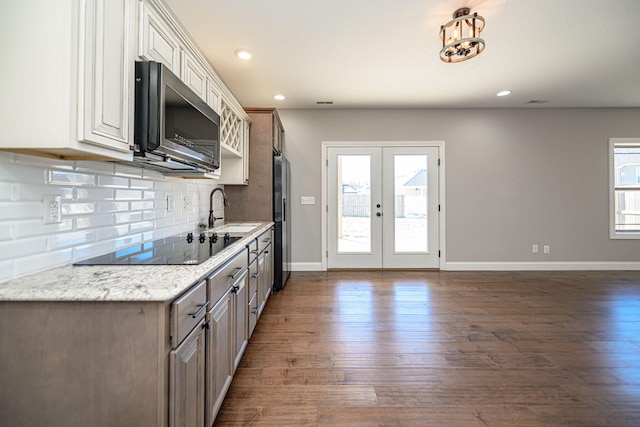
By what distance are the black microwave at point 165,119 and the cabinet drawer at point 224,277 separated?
0.66 meters

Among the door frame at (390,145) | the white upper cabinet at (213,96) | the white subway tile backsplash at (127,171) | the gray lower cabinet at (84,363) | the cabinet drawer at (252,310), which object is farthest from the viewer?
the door frame at (390,145)

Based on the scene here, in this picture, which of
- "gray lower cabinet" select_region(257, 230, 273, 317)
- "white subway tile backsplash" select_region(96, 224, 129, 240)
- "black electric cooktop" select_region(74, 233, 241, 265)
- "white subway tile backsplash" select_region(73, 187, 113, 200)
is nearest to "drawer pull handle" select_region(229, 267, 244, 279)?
"black electric cooktop" select_region(74, 233, 241, 265)

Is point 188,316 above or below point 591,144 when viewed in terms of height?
below

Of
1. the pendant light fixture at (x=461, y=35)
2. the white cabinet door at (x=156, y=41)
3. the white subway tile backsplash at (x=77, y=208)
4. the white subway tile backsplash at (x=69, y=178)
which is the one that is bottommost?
the white subway tile backsplash at (x=77, y=208)

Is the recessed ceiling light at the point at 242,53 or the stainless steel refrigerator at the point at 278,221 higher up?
the recessed ceiling light at the point at 242,53

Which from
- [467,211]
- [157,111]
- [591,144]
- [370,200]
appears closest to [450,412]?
[157,111]

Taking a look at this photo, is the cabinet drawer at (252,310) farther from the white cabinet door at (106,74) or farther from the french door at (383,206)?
the french door at (383,206)

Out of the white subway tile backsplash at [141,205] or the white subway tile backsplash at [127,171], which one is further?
the white subway tile backsplash at [141,205]

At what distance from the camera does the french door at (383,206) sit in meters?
4.38

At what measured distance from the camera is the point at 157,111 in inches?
52.0

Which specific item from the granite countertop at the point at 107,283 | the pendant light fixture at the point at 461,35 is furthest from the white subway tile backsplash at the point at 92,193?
the pendant light fixture at the point at 461,35

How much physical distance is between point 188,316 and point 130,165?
3.85ft

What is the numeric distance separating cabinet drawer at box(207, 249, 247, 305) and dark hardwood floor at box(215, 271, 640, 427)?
0.68 m

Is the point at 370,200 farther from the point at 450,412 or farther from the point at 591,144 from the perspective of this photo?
the point at 591,144
